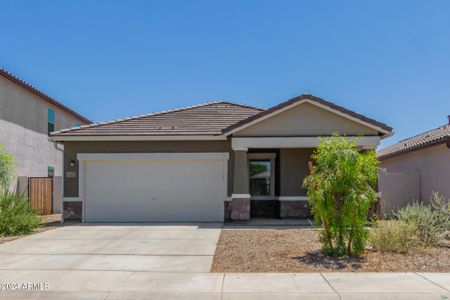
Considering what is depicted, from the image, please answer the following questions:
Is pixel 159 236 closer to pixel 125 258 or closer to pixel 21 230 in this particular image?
pixel 125 258

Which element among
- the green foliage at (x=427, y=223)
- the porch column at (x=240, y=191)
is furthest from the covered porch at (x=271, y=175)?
the green foliage at (x=427, y=223)

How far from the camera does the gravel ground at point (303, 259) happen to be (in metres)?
7.62

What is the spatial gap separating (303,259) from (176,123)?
9202mm

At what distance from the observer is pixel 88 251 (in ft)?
31.0

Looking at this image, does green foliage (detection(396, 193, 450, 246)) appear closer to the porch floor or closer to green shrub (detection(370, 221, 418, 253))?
green shrub (detection(370, 221, 418, 253))

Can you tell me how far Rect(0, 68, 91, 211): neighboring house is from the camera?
18016mm

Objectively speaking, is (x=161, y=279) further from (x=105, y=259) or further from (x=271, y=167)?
(x=271, y=167)

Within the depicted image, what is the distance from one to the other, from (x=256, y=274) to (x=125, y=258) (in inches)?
123

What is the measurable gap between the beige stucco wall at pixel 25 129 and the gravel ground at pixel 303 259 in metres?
11.0

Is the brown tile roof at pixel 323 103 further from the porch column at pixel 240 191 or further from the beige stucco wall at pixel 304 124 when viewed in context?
the porch column at pixel 240 191

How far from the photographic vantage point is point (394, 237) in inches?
350

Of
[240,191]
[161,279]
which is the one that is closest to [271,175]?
[240,191]

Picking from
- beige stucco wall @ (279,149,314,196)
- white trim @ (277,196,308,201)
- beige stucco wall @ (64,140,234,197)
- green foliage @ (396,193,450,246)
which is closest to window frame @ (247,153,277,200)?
beige stucco wall @ (279,149,314,196)

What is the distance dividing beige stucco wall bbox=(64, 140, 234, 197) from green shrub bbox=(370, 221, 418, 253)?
6.87 meters
